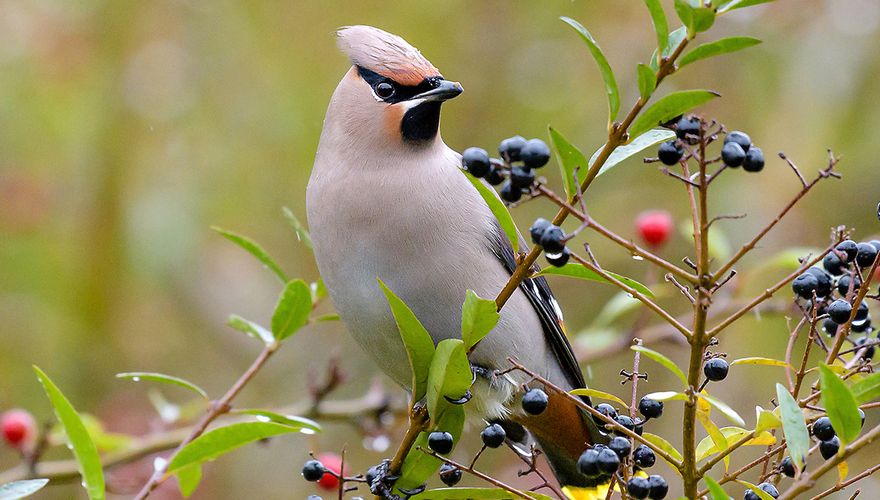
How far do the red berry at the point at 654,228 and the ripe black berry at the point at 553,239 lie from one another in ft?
7.66

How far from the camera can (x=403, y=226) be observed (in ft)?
10.1

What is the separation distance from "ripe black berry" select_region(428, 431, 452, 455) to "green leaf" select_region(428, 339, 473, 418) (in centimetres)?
13

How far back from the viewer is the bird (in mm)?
3084

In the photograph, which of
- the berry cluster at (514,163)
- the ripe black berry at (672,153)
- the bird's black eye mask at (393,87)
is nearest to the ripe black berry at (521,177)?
the berry cluster at (514,163)

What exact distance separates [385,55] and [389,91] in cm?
10

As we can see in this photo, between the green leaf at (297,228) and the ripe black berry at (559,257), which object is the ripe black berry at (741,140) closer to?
the ripe black berry at (559,257)

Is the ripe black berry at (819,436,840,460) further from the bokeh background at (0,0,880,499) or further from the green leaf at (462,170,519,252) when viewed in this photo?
the bokeh background at (0,0,880,499)

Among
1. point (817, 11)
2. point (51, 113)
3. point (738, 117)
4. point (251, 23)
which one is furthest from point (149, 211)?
point (817, 11)

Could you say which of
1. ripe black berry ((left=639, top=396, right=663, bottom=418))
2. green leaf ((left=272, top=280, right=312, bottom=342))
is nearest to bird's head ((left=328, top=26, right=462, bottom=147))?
green leaf ((left=272, top=280, right=312, bottom=342))

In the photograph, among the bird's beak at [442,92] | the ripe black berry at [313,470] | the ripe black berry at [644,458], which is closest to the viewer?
the ripe black berry at [644,458]

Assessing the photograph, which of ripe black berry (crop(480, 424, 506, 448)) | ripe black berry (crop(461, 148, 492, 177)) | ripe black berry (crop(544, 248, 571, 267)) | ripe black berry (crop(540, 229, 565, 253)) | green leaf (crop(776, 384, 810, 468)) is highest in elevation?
ripe black berry (crop(461, 148, 492, 177))

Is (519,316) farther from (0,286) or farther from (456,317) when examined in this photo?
(0,286)

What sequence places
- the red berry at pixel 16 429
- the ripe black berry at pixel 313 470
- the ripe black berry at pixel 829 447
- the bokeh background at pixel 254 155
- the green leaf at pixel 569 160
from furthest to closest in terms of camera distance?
the bokeh background at pixel 254 155
the red berry at pixel 16 429
the ripe black berry at pixel 313 470
the ripe black berry at pixel 829 447
the green leaf at pixel 569 160

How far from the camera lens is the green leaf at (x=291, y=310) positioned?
2.77 meters
